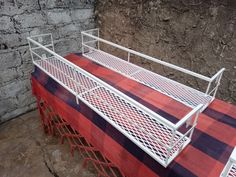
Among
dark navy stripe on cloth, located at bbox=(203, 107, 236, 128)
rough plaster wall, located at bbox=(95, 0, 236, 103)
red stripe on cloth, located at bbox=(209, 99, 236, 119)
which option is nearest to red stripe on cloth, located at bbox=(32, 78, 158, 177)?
dark navy stripe on cloth, located at bbox=(203, 107, 236, 128)

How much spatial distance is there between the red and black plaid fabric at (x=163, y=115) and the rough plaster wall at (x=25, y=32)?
79cm

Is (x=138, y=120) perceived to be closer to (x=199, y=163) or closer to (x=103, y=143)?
(x=103, y=143)

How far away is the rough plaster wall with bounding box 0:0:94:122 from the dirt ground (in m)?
0.38

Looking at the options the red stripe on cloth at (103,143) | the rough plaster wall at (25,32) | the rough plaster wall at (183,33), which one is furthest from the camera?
the rough plaster wall at (25,32)

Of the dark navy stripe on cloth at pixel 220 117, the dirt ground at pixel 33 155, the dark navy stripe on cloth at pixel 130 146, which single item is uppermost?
the dark navy stripe on cloth at pixel 220 117

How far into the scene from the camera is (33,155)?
2.17 m

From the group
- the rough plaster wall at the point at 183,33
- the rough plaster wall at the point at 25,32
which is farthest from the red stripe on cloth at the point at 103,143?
the rough plaster wall at the point at 183,33

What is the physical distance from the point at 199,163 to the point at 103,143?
2.12 feet

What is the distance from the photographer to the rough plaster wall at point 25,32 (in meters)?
2.23

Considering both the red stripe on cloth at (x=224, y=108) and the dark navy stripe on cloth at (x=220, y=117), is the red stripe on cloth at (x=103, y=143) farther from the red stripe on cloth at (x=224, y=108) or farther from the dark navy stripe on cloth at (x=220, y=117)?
the red stripe on cloth at (x=224, y=108)

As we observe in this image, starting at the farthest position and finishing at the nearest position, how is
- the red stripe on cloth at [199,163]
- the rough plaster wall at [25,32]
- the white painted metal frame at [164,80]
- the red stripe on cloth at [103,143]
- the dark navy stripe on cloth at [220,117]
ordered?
1. the rough plaster wall at [25,32]
2. the white painted metal frame at [164,80]
3. the dark navy stripe on cloth at [220,117]
4. the red stripe on cloth at [103,143]
5. the red stripe on cloth at [199,163]

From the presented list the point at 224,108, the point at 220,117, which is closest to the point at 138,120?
the point at 220,117

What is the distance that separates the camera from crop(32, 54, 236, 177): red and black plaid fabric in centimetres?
102

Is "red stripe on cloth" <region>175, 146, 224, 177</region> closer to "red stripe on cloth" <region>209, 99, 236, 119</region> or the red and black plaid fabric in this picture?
the red and black plaid fabric
